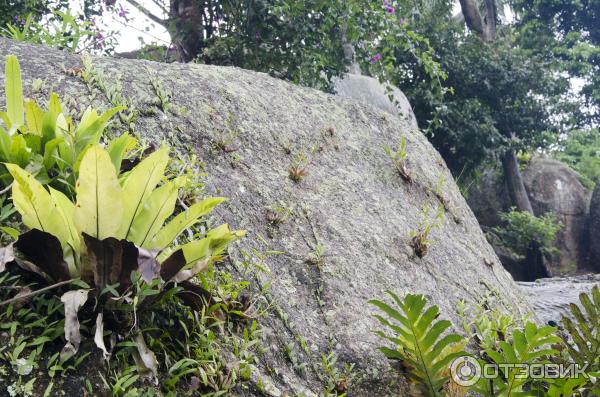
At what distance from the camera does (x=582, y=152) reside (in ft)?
52.3

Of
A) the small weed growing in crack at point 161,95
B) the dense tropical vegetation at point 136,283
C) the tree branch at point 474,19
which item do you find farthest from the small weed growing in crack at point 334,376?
the tree branch at point 474,19

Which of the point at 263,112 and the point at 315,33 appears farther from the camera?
the point at 315,33

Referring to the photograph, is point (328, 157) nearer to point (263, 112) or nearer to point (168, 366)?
point (263, 112)

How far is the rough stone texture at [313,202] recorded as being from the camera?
2.40 m

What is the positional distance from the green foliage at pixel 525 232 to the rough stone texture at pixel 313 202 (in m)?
7.78

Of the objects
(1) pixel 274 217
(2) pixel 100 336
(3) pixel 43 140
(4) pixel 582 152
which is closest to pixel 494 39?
(4) pixel 582 152

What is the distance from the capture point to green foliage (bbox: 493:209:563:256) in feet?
36.6

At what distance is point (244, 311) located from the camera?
2156 mm

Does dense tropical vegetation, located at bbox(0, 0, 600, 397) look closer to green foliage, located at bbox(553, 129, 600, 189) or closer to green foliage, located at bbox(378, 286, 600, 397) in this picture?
green foliage, located at bbox(378, 286, 600, 397)

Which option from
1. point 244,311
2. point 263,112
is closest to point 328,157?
point 263,112

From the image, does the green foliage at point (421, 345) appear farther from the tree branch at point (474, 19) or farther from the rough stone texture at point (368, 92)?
the tree branch at point (474, 19)

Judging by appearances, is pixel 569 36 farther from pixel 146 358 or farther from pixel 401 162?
pixel 146 358

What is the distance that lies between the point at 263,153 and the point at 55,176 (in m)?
1.33

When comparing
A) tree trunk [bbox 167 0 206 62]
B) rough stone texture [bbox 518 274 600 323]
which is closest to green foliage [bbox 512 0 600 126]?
rough stone texture [bbox 518 274 600 323]
